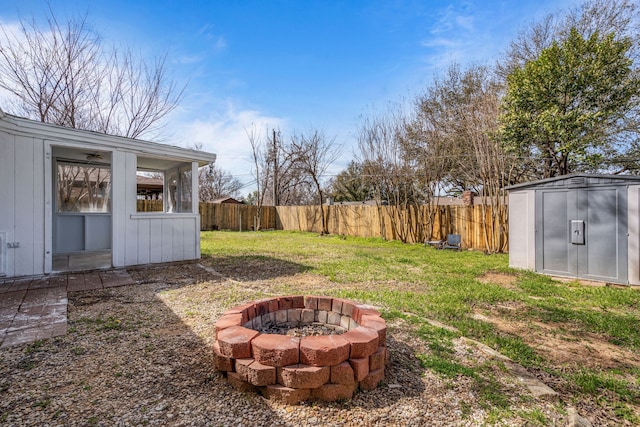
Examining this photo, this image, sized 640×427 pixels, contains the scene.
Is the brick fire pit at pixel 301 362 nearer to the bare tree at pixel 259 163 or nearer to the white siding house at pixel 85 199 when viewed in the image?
the white siding house at pixel 85 199

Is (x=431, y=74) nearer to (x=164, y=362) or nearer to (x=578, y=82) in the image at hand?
(x=578, y=82)

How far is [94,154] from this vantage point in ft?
19.1

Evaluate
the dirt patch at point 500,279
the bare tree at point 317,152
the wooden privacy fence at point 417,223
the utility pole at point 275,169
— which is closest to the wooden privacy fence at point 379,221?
the wooden privacy fence at point 417,223

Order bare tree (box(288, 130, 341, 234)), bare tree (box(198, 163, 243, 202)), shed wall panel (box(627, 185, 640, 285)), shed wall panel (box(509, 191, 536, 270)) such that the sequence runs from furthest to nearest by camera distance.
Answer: bare tree (box(198, 163, 243, 202)) < bare tree (box(288, 130, 341, 234)) < shed wall panel (box(509, 191, 536, 270)) < shed wall panel (box(627, 185, 640, 285))

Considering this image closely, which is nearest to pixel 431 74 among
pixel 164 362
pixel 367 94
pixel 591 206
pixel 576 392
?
pixel 367 94

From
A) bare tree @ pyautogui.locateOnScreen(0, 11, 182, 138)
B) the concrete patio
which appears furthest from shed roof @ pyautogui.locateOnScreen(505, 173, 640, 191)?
bare tree @ pyautogui.locateOnScreen(0, 11, 182, 138)

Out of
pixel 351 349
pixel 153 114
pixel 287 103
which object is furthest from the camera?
pixel 287 103

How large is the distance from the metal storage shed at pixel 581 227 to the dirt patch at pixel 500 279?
762 millimetres

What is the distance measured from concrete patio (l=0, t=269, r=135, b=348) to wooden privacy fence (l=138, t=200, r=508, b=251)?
281 centimetres

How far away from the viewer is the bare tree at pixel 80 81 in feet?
26.1

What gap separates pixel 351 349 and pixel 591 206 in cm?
549

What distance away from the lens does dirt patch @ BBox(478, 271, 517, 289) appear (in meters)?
4.76

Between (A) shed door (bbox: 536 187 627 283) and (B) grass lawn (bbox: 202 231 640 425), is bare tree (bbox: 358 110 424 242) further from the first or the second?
(A) shed door (bbox: 536 187 627 283)

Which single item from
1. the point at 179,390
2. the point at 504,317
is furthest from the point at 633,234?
the point at 179,390
